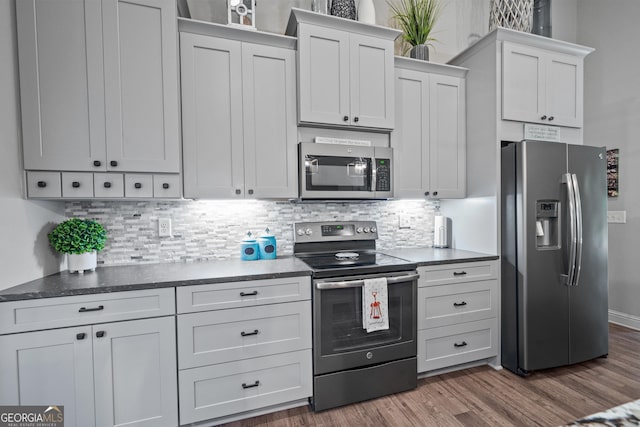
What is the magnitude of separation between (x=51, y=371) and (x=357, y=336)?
65.7 inches

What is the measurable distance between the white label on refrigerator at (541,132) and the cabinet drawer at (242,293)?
224 cm

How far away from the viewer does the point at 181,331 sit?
1.65m

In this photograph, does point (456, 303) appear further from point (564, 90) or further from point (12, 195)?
point (12, 195)

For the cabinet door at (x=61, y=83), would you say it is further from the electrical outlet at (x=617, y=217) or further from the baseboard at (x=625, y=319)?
the baseboard at (x=625, y=319)

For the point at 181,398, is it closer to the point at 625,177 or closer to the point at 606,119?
the point at 625,177

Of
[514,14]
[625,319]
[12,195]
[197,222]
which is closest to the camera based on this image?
[12,195]

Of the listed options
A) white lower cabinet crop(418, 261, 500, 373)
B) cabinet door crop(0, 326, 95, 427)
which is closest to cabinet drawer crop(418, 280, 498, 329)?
white lower cabinet crop(418, 261, 500, 373)

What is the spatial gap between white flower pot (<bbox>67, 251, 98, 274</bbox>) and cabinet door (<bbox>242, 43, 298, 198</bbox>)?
1.06 metres

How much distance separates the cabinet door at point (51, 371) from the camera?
1.39m

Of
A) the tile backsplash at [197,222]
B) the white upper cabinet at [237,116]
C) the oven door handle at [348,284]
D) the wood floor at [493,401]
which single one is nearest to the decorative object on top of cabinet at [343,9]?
the white upper cabinet at [237,116]

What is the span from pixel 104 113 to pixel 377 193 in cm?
188

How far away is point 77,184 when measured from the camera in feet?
5.62

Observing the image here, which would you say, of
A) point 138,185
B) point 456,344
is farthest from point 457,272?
point 138,185

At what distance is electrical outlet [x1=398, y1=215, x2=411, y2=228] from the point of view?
2.82 m
